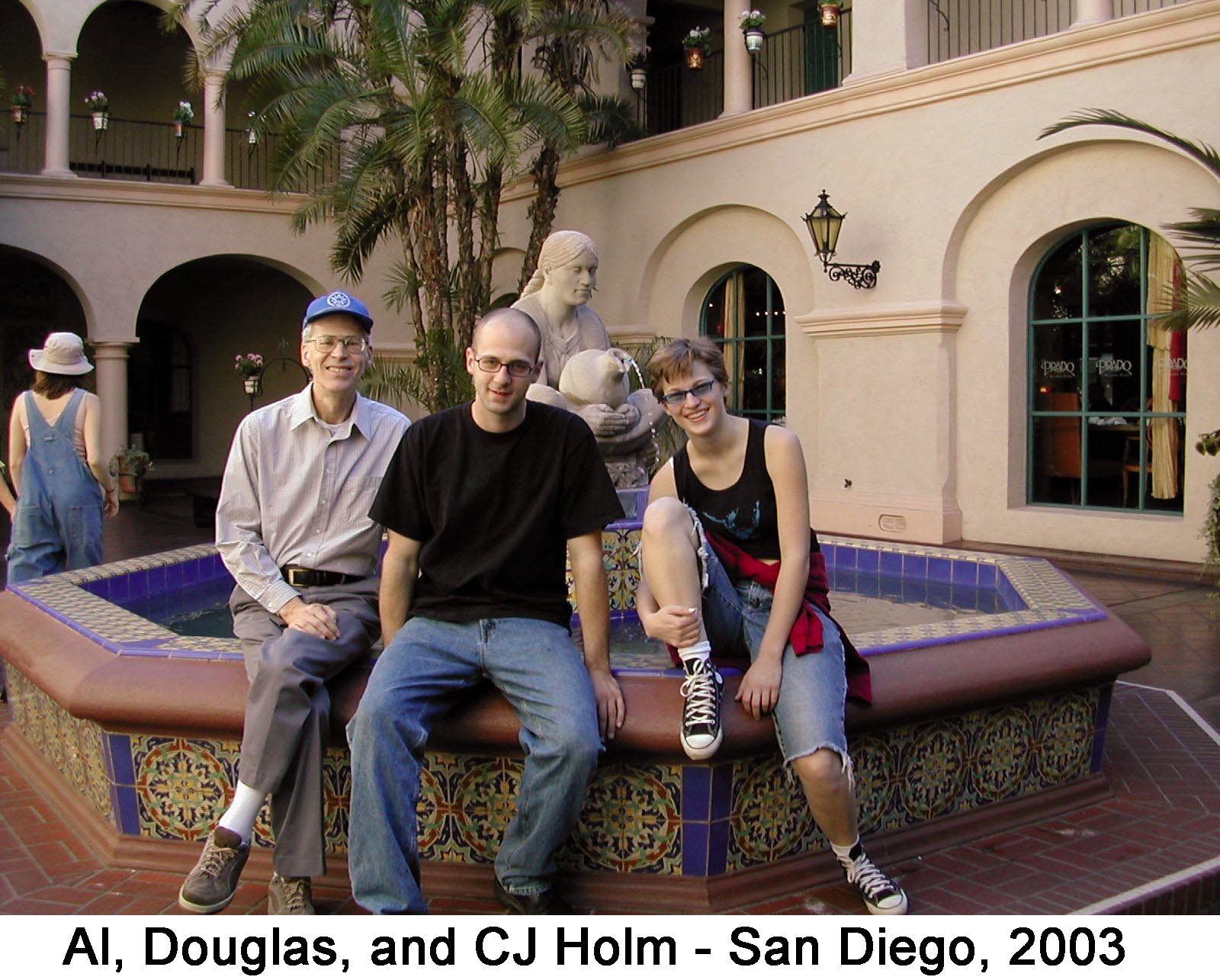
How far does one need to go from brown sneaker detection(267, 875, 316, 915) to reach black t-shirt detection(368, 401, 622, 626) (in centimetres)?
74

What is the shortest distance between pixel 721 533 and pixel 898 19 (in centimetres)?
999

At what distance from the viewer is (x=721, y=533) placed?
353 centimetres

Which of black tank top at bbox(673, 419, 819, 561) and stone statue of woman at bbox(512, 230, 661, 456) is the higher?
stone statue of woman at bbox(512, 230, 661, 456)

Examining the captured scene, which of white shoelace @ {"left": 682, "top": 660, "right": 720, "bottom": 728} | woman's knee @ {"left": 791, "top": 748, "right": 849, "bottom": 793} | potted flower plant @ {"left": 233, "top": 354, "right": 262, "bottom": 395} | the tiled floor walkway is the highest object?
potted flower plant @ {"left": 233, "top": 354, "right": 262, "bottom": 395}

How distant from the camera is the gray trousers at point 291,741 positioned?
3061 millimetres

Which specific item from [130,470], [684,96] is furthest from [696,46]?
[130,470]

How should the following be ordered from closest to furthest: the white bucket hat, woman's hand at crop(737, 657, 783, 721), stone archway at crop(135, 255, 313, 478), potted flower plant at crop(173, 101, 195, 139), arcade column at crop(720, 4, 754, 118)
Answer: woman's hand at crop(737, 657, 783, 721), the white bucket hat, arcade column at crop(720, 4, 754, 118), potted flower plant at crop(173, 101, 195, 139), stone archway at crop(135, 255, 313, 478)

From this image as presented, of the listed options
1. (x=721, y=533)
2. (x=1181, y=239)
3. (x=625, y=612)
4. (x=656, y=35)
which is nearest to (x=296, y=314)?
(x=656, y=35)

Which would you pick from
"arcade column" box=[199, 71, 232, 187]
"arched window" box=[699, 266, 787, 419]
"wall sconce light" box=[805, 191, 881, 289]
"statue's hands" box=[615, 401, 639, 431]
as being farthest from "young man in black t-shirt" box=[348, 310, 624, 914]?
"arcade column" box=[199, 71, 232, 187]

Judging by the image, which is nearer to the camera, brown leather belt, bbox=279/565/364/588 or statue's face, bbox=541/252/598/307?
brown leather belt, bbox=279/565/364/588

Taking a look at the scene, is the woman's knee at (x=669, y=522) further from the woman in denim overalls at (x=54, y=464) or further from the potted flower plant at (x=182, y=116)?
the potted flower plant at (x=182, y=116)

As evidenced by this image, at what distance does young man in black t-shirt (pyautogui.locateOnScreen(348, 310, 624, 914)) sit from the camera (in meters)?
3.04

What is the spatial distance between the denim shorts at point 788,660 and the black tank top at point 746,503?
120 millimetres

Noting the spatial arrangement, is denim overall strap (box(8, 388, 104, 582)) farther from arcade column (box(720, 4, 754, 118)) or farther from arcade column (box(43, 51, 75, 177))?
arcade column (box(43, 51, 75, 177))
